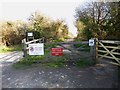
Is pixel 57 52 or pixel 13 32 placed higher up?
pixel 13 32

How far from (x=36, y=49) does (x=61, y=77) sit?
9.98 ft

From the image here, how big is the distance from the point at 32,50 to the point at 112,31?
6453 millimetres

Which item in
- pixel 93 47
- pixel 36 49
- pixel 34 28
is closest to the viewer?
pixel 93 47

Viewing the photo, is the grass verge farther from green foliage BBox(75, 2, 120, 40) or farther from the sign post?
green foliage BBox(75, 2, 120, 40)

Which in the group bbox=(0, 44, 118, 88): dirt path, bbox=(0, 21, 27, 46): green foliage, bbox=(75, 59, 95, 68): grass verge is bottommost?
bbox=(0, 44, 118, 88): dirt path

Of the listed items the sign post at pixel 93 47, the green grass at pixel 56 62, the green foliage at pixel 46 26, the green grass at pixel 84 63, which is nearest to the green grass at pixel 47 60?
the green grass at pixel 56 62

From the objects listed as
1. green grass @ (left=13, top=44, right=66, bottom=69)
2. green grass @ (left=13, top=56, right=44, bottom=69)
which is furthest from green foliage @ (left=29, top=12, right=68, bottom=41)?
green grass @ (left=13, top=44, right=66, bottom=69)

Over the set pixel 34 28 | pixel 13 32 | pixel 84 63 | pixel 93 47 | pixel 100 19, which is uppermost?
pixel 100 19

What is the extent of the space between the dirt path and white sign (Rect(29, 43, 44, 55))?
0.86m

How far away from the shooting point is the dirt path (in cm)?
673

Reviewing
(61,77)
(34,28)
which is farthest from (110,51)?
(34,28)

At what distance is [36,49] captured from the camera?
10.1m

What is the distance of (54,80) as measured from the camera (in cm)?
727

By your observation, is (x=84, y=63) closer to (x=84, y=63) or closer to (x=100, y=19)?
(x=84, y=63)
